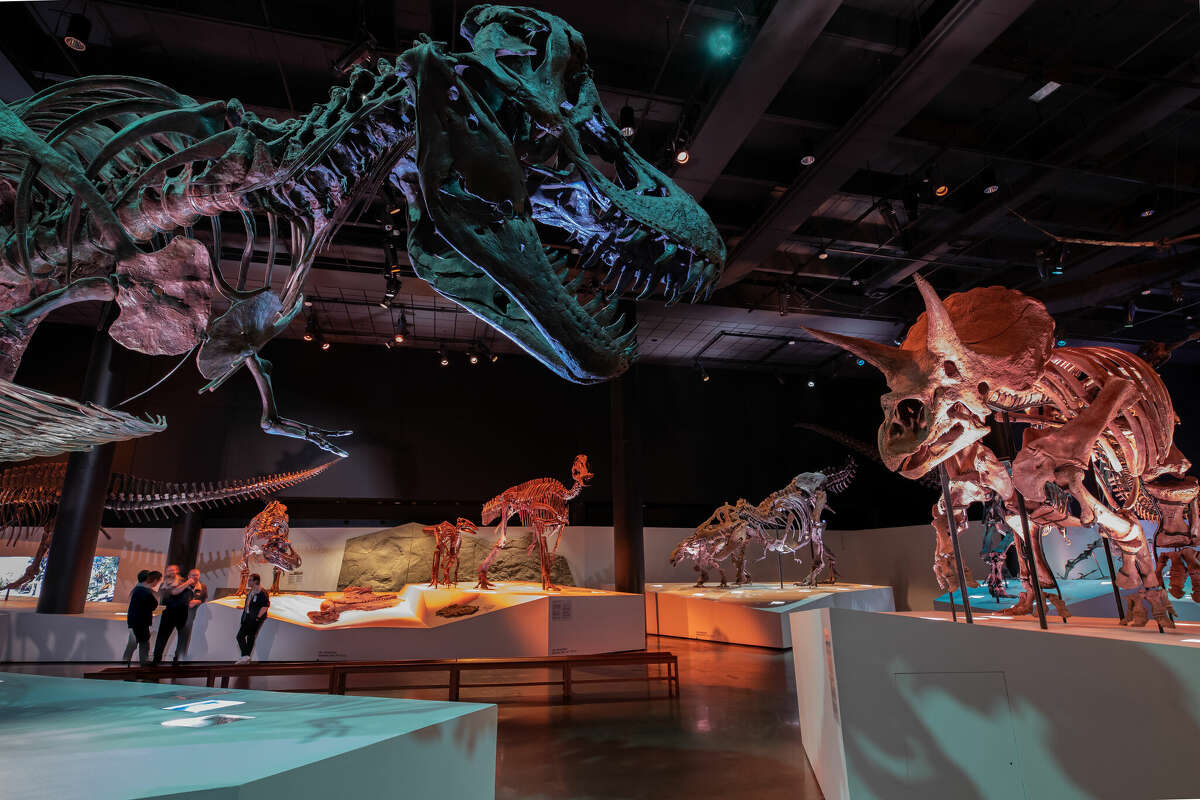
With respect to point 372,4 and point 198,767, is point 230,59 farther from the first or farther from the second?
point 198,767

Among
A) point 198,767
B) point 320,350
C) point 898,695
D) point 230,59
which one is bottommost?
point 898,695

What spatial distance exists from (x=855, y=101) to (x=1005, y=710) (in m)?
6.27

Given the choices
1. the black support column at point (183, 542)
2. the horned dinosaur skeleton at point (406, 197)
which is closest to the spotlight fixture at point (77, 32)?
the horned dinosaur skeleton at point (406, 197)

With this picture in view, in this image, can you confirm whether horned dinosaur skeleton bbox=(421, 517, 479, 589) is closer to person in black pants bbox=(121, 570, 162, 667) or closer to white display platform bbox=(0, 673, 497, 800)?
person in black pants bbox=(121, 570, 162, 667)

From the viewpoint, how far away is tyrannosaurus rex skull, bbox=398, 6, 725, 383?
1.71 m

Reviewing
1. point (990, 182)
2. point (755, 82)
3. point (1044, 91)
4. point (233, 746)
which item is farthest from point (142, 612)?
point (1044, 91)

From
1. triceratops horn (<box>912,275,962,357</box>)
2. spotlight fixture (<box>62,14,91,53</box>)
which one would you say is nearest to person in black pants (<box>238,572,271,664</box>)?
spotlight fixture (<box>62,14,91,53</box>)

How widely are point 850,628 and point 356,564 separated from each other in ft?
34.6

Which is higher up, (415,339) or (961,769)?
(415,339)

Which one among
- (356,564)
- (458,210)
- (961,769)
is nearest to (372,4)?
(458,210)

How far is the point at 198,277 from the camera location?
2.53m

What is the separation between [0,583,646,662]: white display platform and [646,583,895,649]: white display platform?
244 cm

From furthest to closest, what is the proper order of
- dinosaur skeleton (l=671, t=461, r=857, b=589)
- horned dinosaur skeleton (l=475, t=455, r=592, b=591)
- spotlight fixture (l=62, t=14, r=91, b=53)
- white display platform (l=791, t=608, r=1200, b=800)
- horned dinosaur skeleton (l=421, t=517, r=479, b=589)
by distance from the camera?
dinosaur skeleton (l=671, t=461, r=857, b=589)
horned dinosaur skeleton (l=475, t=455, r=592, b=591)
horned dinosaur skeleton (l=421, t=517, r=479, b=589)
spotlight fixture (l=62, t=14, r=91, b=53)
white display platform (l=791, t=608, r=1200, b=800)

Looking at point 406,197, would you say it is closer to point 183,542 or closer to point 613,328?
point 613,328
